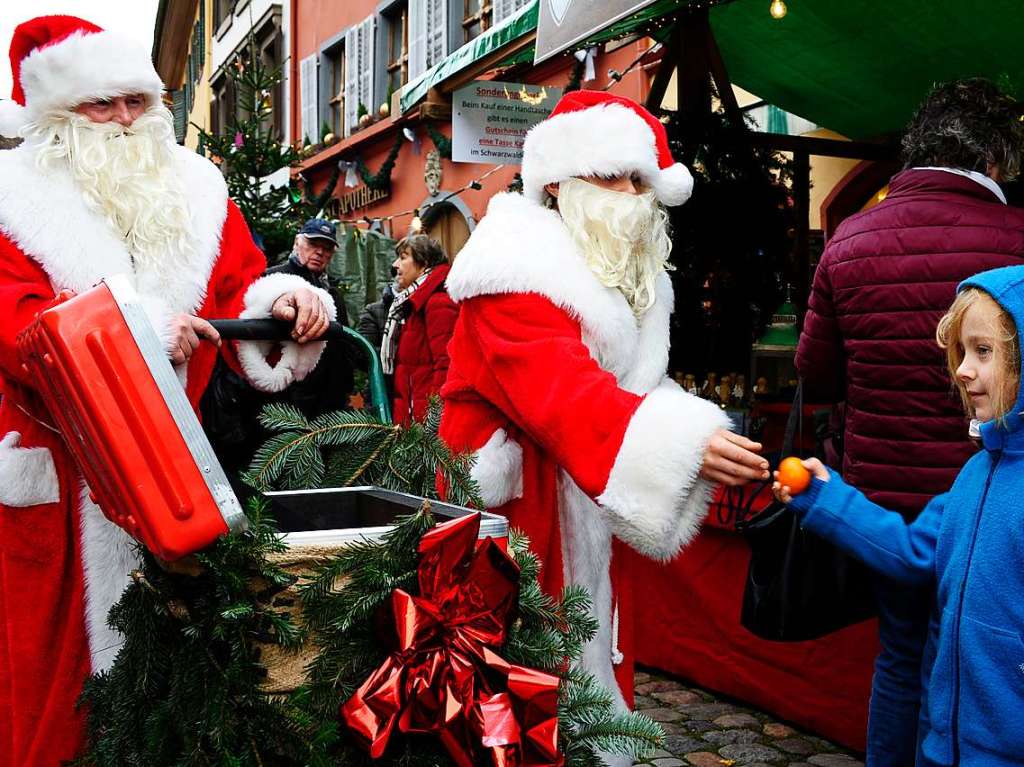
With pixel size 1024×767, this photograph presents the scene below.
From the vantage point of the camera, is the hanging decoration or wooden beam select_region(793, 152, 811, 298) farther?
the hanging decoration

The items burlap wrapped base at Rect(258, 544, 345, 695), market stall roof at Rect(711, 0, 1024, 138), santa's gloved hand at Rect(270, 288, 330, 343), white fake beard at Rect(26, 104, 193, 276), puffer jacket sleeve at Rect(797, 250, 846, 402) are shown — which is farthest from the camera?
market stall roof at Rect(711, 0, 1024, 138)

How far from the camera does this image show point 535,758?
1.43 m

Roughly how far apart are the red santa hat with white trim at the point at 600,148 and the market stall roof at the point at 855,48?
2.11 meters

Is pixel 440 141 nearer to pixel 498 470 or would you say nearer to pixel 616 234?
pixel 616 234

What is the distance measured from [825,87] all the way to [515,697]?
219 inches

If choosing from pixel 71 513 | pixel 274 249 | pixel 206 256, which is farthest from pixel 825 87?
pixel 71 513

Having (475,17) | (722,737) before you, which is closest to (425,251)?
(722,737)

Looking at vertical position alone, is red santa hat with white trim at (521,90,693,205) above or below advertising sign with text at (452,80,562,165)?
below

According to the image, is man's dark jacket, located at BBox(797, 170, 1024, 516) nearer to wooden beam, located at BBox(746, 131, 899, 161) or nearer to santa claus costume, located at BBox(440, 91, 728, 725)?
santa claus costume, located at BBox(440, 91, 728, 725)

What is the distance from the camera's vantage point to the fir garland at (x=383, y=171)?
45.9 feet

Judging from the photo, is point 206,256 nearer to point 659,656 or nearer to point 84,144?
point 84,144

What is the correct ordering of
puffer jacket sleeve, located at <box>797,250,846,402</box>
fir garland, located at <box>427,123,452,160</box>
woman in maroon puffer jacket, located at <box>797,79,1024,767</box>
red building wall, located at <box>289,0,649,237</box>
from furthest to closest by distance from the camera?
1. fir garland, located at <box>427,123,452,160</box>
2. red building wall, located at <box>289,0,649,237</box>
3. puffer jacket sleeve, located at <box>797,250,846,402</box>
4. woman in maroon puffer jacket, located at <box>797,79,1024,767</box>

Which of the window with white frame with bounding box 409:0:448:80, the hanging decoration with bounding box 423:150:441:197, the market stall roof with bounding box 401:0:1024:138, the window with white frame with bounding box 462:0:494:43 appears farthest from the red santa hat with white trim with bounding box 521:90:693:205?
the window with white frame with bounding box 409:0:448:80

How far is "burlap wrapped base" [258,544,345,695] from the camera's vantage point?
4.76 ft
